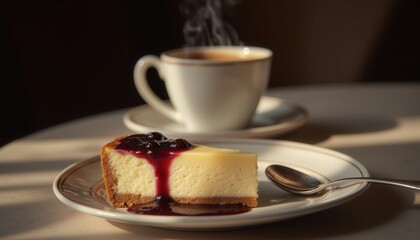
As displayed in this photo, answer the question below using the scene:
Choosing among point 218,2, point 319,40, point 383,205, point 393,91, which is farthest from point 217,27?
point 319,40

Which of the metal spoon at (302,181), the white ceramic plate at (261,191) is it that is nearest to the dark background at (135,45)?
the white ceramic plate at (261,191)

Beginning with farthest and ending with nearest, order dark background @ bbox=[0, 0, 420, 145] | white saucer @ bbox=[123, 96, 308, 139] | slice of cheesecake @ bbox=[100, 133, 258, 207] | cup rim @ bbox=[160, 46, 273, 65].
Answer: dark background @ bbox=[0, 0, 420, 145], cup rim @ bbox=[160, 46, 273, 65], white saucer @ bbox=[123, 96, 308, 139], slice of cheesecake @ bbox=[100, 133, 258, 207]

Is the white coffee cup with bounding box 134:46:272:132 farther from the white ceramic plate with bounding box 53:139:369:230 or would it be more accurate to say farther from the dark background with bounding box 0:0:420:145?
the dark background with bounding box 0:0:420:145

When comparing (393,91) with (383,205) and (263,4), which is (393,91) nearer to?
(383,205)

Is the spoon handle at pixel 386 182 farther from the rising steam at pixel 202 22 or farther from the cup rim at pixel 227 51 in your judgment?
the rising steam at pixel 202 22

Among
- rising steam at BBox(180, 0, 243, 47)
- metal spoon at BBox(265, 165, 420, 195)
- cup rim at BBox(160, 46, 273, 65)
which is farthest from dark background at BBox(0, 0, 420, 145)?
metal spoon at BBox(265, 165, 420, 195)

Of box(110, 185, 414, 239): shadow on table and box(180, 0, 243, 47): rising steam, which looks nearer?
box(110, 185, 414, 239): shadow on table
